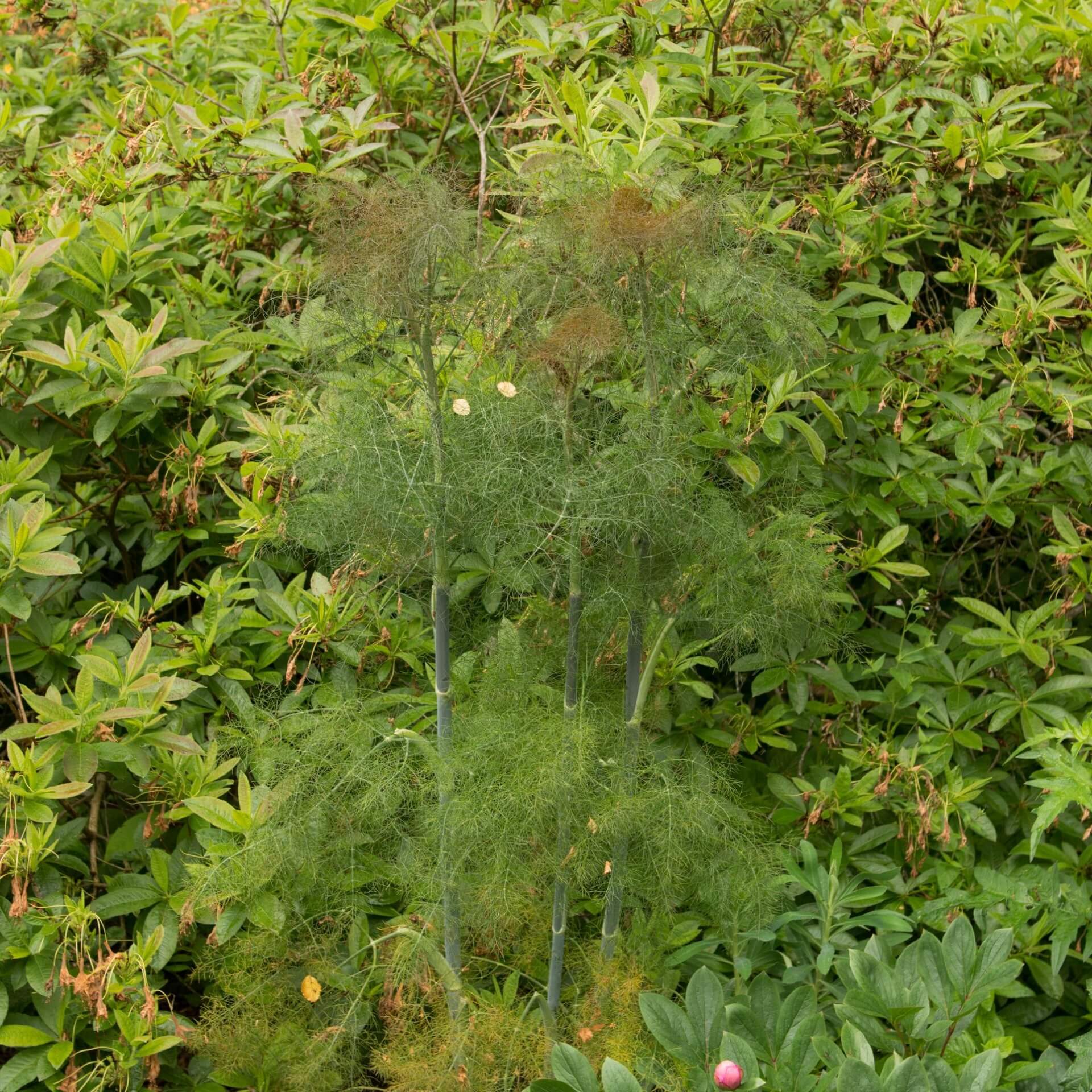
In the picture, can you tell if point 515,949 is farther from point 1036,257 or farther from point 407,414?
point 1036,257

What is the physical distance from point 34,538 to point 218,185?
1231 millimetres

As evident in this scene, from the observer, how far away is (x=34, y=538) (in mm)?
2594

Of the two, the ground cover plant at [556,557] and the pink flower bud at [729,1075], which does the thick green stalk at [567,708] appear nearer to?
the ground cover plant at [556,557]

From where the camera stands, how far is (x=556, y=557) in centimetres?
230

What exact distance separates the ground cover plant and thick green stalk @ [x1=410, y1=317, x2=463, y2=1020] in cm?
1

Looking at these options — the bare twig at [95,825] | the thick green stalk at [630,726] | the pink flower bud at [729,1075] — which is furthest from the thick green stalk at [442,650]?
the bare twig at [95,825]

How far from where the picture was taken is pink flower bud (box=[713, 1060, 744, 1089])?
200 cm

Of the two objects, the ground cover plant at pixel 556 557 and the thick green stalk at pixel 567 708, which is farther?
the ground cover plant at pixel 556 557

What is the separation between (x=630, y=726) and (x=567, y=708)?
134mm

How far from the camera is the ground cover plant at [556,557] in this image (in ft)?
7.34

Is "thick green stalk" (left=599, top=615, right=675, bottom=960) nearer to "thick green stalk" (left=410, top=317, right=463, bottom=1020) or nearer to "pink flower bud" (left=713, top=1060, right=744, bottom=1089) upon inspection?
"thick green stalk" (left=410, top=317, right=463, bottom=1020)

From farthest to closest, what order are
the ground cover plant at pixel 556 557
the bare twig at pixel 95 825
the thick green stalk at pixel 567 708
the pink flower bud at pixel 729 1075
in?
1. the bare twig at pixel 95 825
2. the ground cover plant at pixel 556 557
3. the thick green stalk at pixel 567 708
4. the pink flower bud at pixel 729 1075

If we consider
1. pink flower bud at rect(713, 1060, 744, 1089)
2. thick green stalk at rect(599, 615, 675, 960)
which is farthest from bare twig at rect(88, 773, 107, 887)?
pink flower bud at rect(713, 1060, 744, 1089)

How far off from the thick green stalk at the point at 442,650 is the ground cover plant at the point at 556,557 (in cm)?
1
